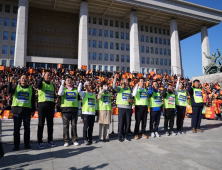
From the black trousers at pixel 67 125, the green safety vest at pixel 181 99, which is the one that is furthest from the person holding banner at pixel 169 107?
the black trousers at pixel 67 125

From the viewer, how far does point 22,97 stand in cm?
516

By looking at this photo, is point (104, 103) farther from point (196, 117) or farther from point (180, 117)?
point (196, 117)

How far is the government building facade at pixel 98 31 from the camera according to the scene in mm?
38250

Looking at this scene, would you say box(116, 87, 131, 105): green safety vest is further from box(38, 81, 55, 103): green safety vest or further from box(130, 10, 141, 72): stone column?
box(130, 10, 141, 72): stone column

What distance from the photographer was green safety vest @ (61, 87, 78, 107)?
559 centimetres

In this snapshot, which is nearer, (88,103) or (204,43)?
(88,103)

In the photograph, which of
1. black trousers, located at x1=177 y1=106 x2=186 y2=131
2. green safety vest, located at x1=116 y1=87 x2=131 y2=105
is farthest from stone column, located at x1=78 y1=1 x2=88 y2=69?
green safety vest, located at x1=116 y1=87 x2=131 y2=105

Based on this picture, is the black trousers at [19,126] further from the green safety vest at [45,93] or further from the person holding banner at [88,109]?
the person holding banner at [88,109]

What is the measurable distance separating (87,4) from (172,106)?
119ft

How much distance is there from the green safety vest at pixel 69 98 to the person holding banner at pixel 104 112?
0.81m

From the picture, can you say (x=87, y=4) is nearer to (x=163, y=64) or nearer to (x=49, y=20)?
(x=49, y=20)

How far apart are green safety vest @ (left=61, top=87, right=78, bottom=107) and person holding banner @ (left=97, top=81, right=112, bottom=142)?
0.81 meters

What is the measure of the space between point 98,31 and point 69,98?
42.6 meters

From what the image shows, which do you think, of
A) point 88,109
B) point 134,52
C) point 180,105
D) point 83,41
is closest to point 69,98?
point 88,109
